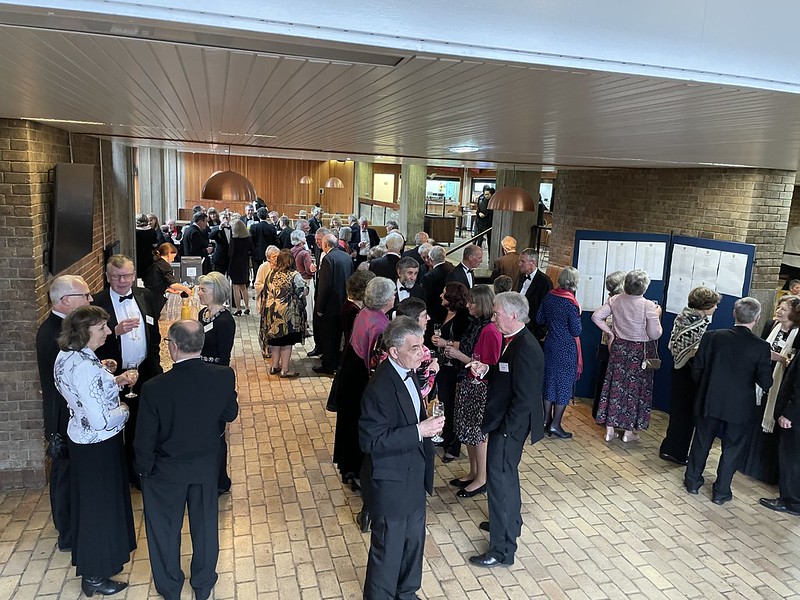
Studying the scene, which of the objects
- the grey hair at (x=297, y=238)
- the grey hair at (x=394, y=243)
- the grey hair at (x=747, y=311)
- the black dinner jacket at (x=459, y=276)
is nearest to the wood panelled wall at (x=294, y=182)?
the grey hair at (x=297, y=238)

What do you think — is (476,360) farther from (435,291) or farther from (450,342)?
(435,291)

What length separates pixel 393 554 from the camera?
10.8 feet

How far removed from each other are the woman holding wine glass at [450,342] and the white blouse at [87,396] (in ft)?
8.10

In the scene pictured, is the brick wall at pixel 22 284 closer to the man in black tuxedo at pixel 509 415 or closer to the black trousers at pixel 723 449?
the man in black tuxedo at pixel 509 415

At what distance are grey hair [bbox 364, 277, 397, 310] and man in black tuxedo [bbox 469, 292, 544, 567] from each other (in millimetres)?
812

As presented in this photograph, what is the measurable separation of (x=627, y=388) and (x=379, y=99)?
4135 mm

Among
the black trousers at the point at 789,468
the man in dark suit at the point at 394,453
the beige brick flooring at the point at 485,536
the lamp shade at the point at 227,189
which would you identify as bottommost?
the beige brick flooring at the point at 485,536

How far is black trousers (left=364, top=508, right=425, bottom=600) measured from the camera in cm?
325

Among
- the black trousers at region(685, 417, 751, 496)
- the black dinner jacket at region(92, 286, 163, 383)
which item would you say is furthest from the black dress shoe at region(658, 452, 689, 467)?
the black dinner jacket at region(92, 286, 163, 383)

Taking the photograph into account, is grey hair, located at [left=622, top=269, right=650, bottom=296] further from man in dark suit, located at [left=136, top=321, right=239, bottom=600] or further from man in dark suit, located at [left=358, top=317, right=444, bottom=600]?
man in dark suit, located at [left=136, top=321, right=239, bottom=600]

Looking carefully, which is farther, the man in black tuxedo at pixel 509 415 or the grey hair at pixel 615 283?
the grey hair at pixel 615 283

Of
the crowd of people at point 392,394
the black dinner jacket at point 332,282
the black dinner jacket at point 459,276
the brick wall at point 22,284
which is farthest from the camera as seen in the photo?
the black dinner jacket at point 332,282

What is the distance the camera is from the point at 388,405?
312 centimetres

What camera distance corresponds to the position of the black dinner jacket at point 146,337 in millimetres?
4199
